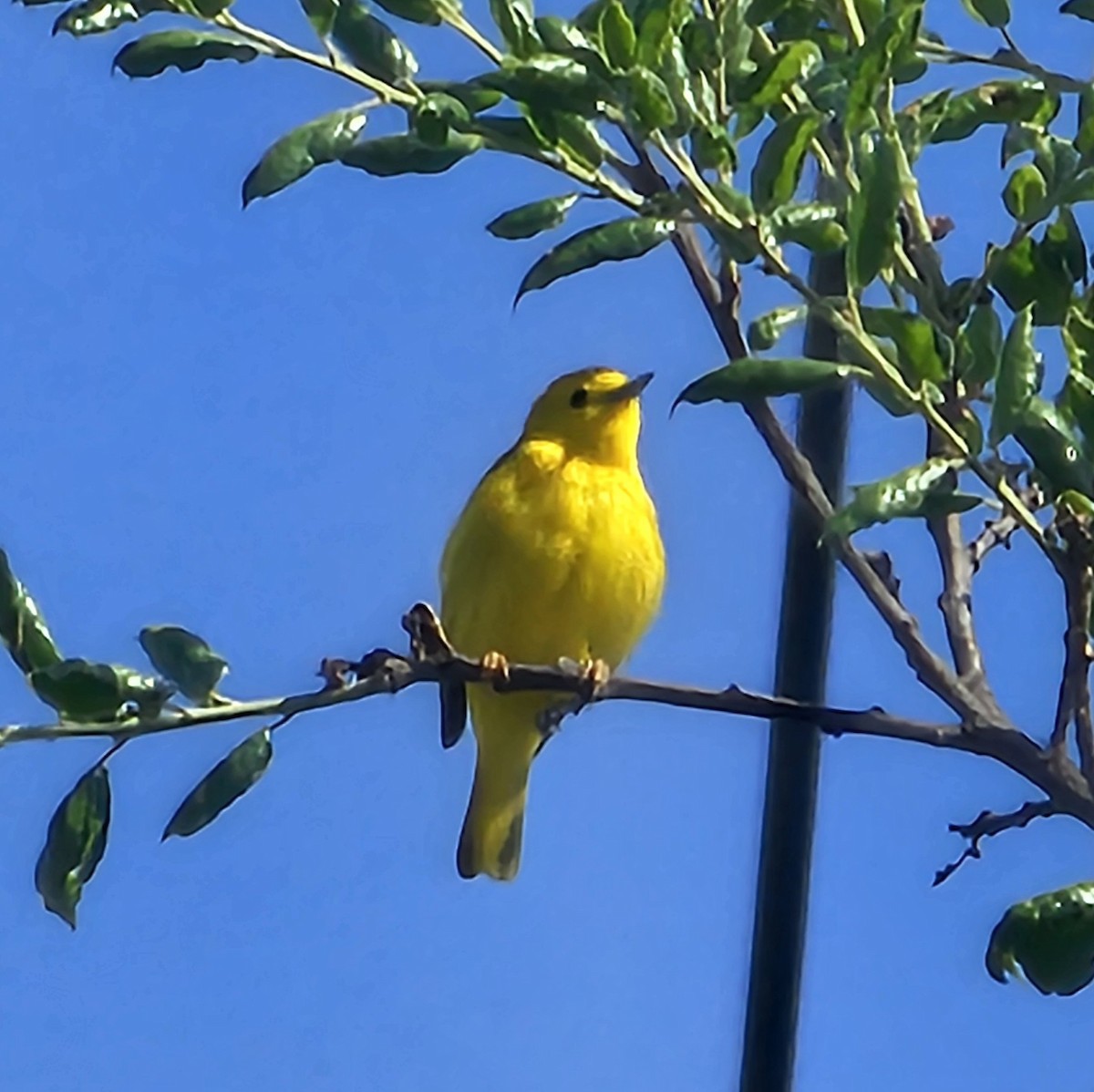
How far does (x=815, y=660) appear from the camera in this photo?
5.43ft

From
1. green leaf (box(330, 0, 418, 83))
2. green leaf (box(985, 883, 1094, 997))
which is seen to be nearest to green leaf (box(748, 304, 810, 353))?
green leaf (box(330, 0, 418, 83))

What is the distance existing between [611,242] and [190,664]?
0.47 metres

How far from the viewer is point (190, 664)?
166cm

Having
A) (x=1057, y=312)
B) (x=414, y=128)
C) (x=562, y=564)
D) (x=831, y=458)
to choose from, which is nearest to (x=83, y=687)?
(x=414, y=128)

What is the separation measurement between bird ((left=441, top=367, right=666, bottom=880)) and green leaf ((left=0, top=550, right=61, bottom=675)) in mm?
1798

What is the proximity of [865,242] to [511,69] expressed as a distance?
0.97 feet

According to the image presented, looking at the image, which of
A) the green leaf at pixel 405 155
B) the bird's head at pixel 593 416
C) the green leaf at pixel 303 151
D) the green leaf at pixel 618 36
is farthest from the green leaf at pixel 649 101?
the bird's head at pixel 593 416

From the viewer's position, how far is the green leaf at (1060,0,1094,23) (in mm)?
1726

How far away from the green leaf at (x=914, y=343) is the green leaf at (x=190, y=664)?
1.99 feet

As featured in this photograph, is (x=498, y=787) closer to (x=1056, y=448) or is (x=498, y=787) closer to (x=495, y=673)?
(x=495, y=673)

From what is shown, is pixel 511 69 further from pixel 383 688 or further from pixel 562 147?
pixel 383 688

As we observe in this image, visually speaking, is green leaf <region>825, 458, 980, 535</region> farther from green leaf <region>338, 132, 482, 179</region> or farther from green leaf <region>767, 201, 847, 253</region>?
green leaf <region>338, 132, 482, 179</region>

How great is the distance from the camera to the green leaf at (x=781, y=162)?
150 centimetres

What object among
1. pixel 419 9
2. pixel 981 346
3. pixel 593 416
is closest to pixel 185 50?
pixel 419 9
